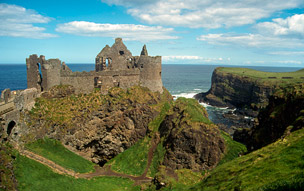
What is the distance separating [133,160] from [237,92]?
3058 inches

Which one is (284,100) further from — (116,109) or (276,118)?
(116,109)

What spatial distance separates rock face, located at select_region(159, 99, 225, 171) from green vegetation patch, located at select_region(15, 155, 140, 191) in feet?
24.5

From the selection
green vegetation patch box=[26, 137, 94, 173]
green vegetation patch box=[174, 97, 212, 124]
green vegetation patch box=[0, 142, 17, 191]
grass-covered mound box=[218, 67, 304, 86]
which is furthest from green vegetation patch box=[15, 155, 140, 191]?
grass-covered mound box=[218, 67, 304, 86]

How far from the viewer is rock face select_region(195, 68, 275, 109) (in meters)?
88.2

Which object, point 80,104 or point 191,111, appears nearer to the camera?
point 191,111

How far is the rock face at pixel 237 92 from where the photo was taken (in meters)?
88.2

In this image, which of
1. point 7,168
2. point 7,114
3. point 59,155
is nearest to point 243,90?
point 59,155

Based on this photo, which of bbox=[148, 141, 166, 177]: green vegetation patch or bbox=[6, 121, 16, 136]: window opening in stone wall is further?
bbox=[148, 141, 166, 177]: green vegetation patch

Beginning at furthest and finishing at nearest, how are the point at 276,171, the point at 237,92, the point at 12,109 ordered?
the point at 237,92 < the point at 12,109 < the point at 276,171

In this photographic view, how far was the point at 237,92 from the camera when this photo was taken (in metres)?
101

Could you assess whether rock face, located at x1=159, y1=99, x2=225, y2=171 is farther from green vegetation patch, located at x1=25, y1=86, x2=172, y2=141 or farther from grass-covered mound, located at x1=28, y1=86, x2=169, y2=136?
grass-covered mound, located at x1=28, y1=86, x2=169, y2=136

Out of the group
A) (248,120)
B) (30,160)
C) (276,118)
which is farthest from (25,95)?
(248,120)

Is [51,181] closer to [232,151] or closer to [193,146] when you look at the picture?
[193,146]

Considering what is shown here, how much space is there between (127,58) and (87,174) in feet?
75.2
